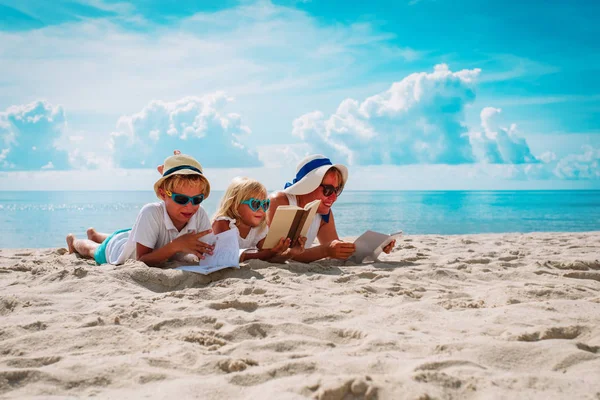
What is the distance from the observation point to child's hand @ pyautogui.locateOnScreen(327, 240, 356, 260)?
5098 millimetres

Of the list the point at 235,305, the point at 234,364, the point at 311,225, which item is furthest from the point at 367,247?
the point at 234,364

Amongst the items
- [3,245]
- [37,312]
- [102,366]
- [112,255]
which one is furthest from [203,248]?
[3,245]

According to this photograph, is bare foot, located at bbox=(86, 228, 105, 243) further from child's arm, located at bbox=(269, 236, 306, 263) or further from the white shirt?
child's arm, located at bbox=(269, 236, 306, 263)

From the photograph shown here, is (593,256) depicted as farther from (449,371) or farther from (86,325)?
(86,325)

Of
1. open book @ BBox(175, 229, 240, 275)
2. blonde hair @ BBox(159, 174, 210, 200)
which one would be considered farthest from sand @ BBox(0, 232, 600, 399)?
blonde hair @ BBox(159, 174, 210, 200)

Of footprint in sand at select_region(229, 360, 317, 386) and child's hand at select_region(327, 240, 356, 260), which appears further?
child's hand at select_region(327, 240, 356, 260)

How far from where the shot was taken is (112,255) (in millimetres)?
5113

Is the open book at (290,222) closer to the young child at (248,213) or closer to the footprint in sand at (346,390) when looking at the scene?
the young child at (248,213)

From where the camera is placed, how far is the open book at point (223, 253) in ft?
14.7

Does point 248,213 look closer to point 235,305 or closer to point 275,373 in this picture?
point 235,305

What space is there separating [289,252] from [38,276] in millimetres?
2345

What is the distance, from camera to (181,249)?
4.44m

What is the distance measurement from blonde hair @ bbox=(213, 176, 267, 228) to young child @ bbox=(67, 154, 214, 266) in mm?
308

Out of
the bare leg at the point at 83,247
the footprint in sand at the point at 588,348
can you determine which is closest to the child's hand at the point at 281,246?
the bare leg at the point at 83,247
